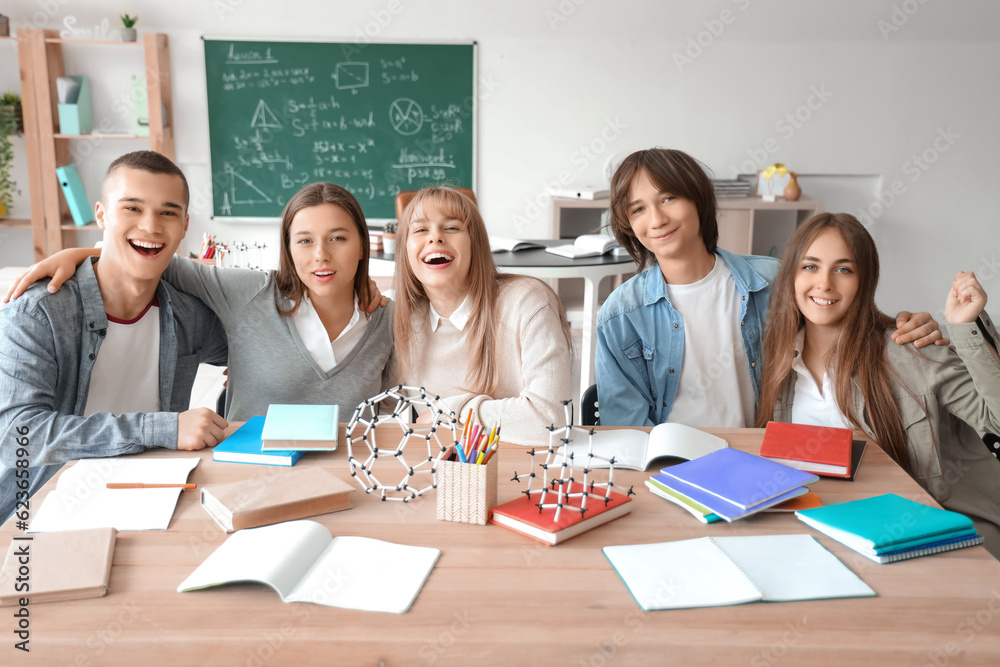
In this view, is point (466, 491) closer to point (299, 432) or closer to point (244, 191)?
point (299, 432)

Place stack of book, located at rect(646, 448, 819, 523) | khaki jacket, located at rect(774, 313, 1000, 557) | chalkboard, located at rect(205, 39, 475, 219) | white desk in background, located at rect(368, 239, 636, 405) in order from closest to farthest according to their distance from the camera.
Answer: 1. stack of book, located at rect(646, 448, 819, 523)
2. khaki jacket, located at rect(774, 313, 1000, 557)
3. white desk in background, located at rect(368, 239, 636, 405)
4. chalkboard, located at rect(205, 39, 475, 219)

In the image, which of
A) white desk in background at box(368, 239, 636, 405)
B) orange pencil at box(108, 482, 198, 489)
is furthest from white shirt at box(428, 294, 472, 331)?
white desk in background at box(368, 239, 636, 405)

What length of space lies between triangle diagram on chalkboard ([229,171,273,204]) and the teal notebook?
384 centimetres

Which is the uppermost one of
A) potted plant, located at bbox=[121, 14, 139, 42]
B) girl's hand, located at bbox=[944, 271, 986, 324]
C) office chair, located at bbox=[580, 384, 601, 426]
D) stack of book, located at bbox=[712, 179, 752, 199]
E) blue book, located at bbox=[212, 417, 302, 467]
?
potted plant, located at bbox=[121, 14, 139, 42]

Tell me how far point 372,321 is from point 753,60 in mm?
3816

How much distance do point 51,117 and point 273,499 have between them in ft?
14.6

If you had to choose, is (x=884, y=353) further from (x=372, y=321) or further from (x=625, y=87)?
(x=625, y=87)

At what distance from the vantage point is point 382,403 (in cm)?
196

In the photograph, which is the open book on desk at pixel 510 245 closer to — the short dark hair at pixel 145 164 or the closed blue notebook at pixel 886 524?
the short dark hair at pixel 145 164

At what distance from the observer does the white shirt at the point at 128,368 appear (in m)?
1.68

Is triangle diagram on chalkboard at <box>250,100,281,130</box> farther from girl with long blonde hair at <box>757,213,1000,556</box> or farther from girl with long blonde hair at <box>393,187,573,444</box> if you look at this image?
girl with long blonde hair at <box>757,213,1000,556</box>

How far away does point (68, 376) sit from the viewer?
1606mm

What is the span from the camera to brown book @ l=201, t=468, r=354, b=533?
112 centimetres

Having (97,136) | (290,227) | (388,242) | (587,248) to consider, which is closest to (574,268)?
(587,248)
